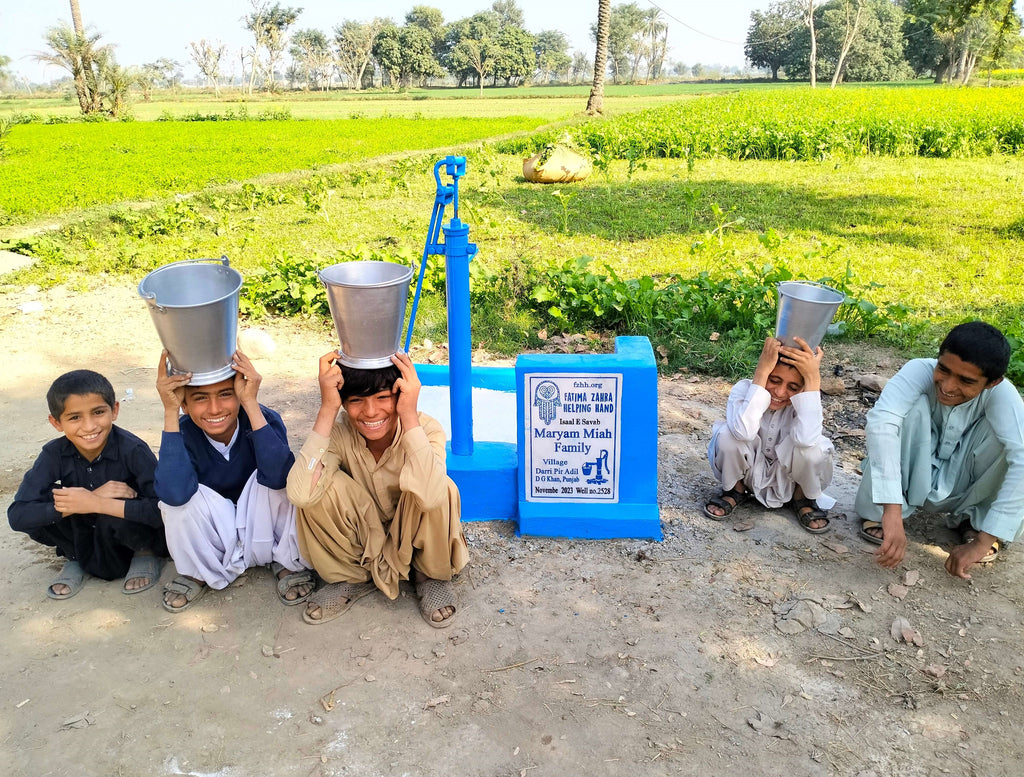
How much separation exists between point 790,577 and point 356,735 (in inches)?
72.4

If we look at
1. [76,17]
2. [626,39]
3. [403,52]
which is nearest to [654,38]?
[626,39]

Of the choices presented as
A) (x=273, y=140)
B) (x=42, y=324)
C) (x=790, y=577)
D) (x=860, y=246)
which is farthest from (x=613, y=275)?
(x=273, y=140)

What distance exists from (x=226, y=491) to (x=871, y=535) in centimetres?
282

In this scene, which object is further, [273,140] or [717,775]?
[273,140]

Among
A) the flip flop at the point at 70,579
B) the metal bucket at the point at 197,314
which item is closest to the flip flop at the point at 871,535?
the metal bucket at the point at 197,314

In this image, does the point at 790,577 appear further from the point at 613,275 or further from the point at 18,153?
the point at 18,153

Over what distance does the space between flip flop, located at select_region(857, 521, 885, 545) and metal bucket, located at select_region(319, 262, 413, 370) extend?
226 cm

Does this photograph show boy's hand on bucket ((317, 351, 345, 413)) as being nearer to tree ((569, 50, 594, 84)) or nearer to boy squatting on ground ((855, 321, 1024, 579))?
boy squatting on ground ((855, 321, 1024, 579))

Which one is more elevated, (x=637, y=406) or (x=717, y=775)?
(x=637, y=406)

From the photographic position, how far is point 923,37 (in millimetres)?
67438

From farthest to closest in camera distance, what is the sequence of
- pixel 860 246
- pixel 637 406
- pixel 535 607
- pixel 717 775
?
pixel 860 246 → pixel 637 406 → pixel 535 607 → pixel 717 775

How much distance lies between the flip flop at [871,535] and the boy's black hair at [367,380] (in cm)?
222

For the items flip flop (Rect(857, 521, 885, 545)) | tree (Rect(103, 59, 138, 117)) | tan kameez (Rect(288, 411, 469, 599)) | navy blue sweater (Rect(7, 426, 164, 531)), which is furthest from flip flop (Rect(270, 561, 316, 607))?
tree (Rect(103, 59, 138, 117))

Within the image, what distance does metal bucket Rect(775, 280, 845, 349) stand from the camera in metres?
2.84
